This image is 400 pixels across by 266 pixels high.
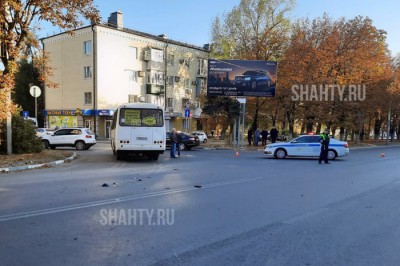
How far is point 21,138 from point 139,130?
5901 millimetres

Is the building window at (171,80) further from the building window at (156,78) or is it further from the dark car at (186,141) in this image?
the dark car at (186,141)

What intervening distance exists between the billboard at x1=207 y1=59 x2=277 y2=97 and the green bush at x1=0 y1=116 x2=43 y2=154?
535 inches

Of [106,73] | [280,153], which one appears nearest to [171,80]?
[106,73]

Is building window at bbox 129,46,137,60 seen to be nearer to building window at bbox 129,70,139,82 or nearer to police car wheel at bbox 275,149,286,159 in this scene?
building window at bbox 129,70,139,82

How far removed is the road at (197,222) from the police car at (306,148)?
27.7ft

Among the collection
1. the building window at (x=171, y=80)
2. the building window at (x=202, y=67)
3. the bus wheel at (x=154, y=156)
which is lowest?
the bus wheel at (x=154, y=156)

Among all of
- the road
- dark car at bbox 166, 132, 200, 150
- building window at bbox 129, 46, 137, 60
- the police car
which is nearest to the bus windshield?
the road

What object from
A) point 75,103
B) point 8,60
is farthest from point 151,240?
point 75,103

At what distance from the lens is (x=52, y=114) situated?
4619 cm

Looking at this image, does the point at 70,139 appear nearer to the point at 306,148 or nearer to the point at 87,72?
the point at 306,148

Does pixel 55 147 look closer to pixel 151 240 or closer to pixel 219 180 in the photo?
pixel 219 180

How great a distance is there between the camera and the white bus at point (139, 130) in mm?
17172

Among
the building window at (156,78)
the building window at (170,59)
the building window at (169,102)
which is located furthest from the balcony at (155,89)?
the building window at (170,59)

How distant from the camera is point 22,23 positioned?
1628 centimetres
